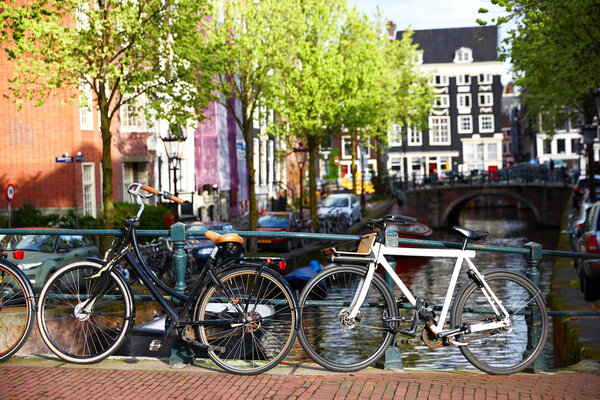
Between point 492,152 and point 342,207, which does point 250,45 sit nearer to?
point 342,207

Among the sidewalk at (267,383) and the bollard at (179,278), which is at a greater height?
the bollard at (179,278)

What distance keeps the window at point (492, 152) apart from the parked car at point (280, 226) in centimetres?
6560

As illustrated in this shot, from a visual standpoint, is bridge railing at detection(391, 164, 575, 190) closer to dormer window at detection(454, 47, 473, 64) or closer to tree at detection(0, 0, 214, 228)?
dormer window at detection(454, 47, 473, 64)

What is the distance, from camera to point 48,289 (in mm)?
6129

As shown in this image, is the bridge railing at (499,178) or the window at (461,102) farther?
the window at (461,102)

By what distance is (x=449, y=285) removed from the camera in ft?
19.8

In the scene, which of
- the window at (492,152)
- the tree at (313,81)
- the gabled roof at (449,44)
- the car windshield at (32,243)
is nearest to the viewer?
the car windshield at (32,243)

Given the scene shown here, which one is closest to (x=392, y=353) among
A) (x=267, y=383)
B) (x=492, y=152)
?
(x=267, y=383)

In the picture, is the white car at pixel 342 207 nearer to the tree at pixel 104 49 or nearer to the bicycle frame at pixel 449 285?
the tree at pixel 104 49

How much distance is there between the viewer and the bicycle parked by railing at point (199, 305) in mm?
5862

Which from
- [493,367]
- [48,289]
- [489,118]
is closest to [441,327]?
[493,367]

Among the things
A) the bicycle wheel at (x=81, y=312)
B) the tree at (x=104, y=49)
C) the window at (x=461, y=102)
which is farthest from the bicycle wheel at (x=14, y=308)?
the window at (x=461, y=102)

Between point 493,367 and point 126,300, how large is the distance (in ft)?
8.96

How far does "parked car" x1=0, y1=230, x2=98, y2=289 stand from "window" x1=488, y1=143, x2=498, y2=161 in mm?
80228
